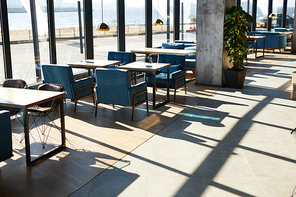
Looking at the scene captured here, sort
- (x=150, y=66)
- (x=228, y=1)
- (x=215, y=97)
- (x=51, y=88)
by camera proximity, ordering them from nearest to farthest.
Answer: (x=51, y=88) < (x=150, y=66) < (x=215, y=97) < (x=228, y=1)

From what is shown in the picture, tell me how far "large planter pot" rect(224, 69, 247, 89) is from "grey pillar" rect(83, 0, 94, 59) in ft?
12.7

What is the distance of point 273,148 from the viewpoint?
15.3 ft

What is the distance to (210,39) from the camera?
28.5ft

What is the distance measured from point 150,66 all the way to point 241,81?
9.62ft

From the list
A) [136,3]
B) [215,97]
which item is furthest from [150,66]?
[136,3]

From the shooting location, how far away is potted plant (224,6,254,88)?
835 centimetres

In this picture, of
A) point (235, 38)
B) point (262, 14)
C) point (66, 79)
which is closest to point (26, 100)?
point (66, 79)

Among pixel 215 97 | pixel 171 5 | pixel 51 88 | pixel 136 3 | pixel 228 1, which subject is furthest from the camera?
pixel 171 5

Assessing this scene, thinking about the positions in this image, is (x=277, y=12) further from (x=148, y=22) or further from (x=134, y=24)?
(x=134, y=24)

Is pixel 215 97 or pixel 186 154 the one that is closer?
pixel 186 154

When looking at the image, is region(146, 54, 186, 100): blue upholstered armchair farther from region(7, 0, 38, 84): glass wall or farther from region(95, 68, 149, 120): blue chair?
region(7, 0, 38, 84): glass wall

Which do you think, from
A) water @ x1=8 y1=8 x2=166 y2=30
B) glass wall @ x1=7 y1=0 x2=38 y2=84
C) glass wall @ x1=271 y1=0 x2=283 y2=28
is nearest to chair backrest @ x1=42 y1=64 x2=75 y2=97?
glass wall @ x1=7 y1=0 x2=38 y2=84

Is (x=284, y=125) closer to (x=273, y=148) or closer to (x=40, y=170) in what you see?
(x=273, y=148)

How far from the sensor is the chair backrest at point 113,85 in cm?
588
